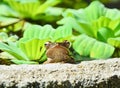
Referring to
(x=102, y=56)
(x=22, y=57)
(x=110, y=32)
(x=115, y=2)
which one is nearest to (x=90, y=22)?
(x=110, y=32)

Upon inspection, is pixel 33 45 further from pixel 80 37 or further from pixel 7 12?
pixel 7 12

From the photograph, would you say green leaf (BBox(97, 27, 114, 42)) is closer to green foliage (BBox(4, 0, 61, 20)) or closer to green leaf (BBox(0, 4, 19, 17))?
green foliage (BBox(4, 0, 61, 20))

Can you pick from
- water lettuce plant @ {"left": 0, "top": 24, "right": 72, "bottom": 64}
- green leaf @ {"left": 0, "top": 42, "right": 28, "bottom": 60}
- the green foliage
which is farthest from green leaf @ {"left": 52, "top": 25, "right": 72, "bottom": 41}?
the green foliage

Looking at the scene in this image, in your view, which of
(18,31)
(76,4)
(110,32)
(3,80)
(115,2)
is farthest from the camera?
(115,2)

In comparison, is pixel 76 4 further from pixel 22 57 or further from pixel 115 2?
pixel 115 2

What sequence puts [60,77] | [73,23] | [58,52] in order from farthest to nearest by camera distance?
[73,23] < [58,52] < [60,77]

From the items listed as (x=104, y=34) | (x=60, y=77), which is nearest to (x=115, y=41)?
(x=104, y=34)

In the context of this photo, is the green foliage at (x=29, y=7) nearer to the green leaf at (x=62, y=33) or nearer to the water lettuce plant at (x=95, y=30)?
the water lettuce plant at (x=95, y=30)
